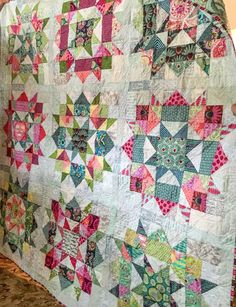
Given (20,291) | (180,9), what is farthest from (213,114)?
(20,291)

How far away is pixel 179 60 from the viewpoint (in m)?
1.08

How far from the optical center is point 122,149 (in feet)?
4.09

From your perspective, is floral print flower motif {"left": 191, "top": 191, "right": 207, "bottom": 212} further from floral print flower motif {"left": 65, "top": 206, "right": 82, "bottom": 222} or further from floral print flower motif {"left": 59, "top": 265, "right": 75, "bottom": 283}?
floral print flower motif {"left": 59, "top": 265, "right": 75, "bottom": 283}

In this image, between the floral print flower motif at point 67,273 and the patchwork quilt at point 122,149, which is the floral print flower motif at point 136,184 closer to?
the patchwork quilt at point 122,149

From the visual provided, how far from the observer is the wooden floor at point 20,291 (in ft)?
4.61

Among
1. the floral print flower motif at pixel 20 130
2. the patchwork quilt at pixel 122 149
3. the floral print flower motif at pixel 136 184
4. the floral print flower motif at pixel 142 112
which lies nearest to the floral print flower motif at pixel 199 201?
the patchwork quilt at pixel 122 149

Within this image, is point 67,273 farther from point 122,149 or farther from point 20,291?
point 122,149

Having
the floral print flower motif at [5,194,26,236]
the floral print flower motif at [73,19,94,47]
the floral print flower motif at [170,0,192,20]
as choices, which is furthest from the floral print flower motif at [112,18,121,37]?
the floral print flower motif at [5,194,26,236]

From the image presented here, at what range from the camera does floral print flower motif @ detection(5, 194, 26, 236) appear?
168 centimetres

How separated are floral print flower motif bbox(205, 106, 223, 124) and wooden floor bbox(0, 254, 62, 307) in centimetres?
100

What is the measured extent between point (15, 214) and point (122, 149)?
793 mm

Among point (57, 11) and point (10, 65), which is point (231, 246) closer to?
point (57, 11)

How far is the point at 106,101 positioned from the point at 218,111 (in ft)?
1.50

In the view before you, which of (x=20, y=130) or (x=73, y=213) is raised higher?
(x=20, y=130)
